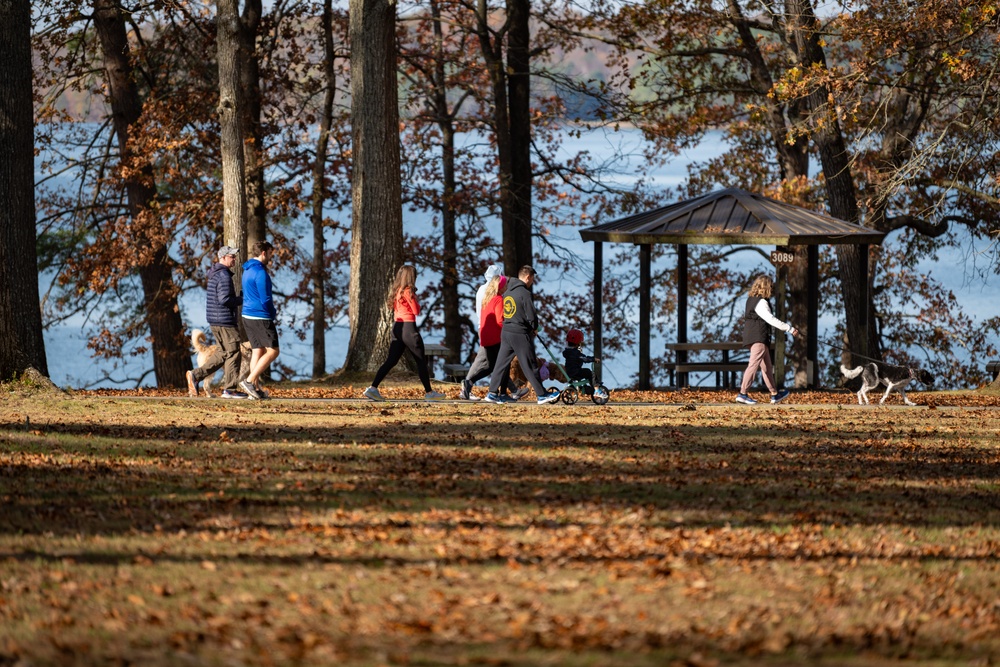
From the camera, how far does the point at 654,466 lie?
9.77 meters

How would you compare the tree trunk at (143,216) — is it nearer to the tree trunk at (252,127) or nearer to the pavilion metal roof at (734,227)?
the tree trunk at (252,127)

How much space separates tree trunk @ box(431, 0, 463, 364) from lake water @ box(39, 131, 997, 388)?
1789mm

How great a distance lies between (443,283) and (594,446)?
19.9 metres

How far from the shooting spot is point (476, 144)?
32844 mm

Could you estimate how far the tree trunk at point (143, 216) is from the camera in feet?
83.9

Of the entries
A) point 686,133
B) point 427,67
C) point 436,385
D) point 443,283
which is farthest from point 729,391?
point 427,67

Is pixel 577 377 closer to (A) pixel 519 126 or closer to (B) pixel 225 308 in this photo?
(B) pixel 225 308

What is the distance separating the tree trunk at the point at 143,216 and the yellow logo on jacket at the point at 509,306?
1236 centimetres

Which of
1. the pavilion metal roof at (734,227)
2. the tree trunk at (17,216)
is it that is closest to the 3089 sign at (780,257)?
the pavilion metal roof at (734,227)

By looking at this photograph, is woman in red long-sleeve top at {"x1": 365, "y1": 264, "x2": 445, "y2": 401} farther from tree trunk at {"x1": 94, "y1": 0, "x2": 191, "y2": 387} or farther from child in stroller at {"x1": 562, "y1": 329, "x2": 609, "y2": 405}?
tree trunk at {"x1": 94, "y1": 0, "x2": 191, "y2": 387}

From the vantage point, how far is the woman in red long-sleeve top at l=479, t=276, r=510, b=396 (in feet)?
53.1

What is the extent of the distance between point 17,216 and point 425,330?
19.0 meters

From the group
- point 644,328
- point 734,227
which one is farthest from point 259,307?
point 734,227

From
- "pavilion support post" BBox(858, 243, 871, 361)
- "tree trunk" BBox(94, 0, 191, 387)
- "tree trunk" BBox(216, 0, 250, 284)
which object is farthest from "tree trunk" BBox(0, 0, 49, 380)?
"pavilion support post" BBox(858, 243, 871, 361)
